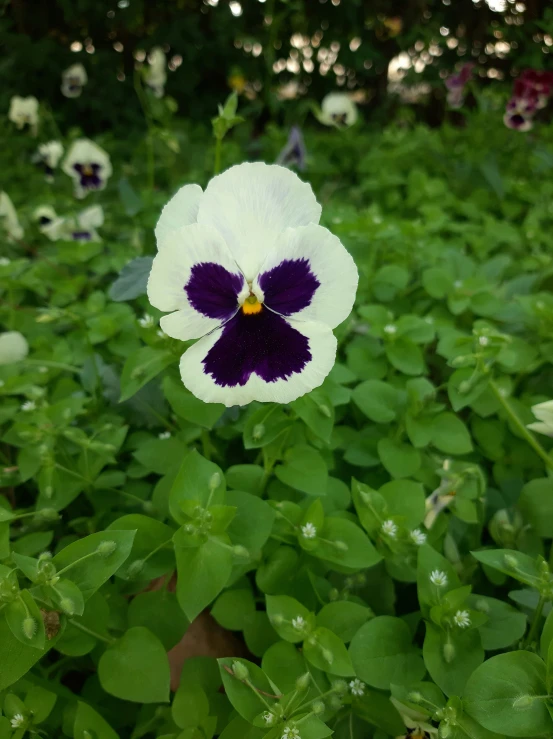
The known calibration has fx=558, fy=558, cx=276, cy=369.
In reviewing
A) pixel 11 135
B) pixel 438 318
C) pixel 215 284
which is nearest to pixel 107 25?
pixel 11 135

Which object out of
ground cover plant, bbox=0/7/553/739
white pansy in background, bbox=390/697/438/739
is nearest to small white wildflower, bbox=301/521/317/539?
ground cover plant, bbox=0/7/553/739

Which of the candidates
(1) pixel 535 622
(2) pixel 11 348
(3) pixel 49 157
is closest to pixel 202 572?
(1) pixel 535 622

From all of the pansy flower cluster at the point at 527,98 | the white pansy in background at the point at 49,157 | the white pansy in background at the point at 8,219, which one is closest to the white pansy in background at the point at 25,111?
the white pansy in background at the point at 49,157

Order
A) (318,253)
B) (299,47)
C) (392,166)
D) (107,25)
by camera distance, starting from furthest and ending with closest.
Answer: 1. (299,47)
2. (107,25)
3. (392,166)
4. (318,253)

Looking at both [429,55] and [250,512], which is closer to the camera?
[250,512]

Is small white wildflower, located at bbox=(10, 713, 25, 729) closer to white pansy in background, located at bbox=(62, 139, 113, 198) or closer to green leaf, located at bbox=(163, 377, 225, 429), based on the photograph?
green leaf, located at bbox=(163, 377, 225, 429)

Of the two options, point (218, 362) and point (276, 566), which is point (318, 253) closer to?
point (218, 362)
